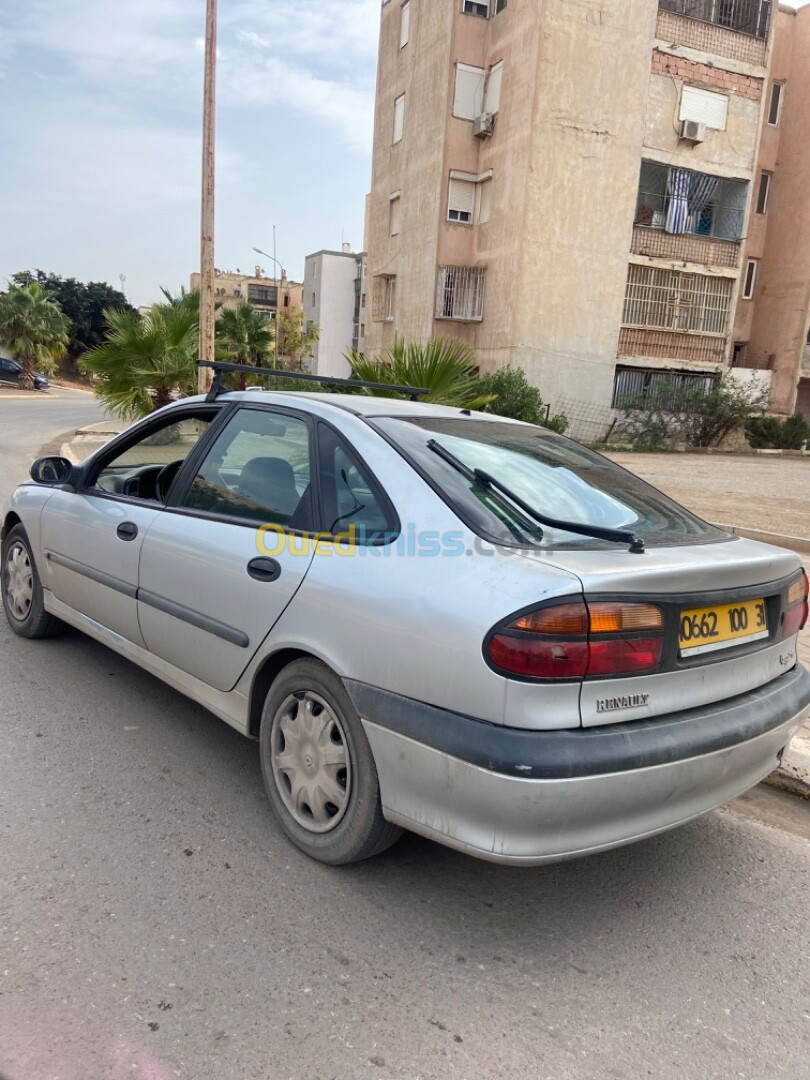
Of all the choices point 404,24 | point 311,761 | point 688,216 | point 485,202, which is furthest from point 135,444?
point 404,24

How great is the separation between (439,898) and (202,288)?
40.3 feet

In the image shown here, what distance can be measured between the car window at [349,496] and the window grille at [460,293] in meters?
23.7

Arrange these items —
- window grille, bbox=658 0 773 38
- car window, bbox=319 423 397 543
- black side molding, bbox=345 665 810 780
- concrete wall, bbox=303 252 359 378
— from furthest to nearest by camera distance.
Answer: concrete wall, bbox=303 252 359 378 → window grille, bbox=658 0 773 38 → car window, bbox=319 423 397 543 → black side molding, bbox=345 665 810 780

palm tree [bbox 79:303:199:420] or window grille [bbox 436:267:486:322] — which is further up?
window grille [bbox 436:267:486:322]

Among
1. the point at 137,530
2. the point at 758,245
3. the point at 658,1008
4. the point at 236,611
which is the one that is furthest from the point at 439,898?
the point at 758,245

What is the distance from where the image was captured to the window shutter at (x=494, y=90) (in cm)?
2466

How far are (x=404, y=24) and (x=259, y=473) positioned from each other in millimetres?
→ 30497

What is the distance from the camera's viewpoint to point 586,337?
25.0 m

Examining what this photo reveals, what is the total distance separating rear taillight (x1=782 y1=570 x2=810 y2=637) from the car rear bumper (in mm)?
492

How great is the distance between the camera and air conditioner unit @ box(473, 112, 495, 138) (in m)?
24.6

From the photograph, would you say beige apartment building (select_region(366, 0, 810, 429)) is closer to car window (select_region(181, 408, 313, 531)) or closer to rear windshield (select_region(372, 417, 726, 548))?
rear windshield (select_region(372, 417, 726, 548))

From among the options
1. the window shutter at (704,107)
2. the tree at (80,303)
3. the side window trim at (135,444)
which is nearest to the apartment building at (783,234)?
the window shutter at (704,107)

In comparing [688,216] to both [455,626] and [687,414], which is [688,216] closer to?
[687,414]

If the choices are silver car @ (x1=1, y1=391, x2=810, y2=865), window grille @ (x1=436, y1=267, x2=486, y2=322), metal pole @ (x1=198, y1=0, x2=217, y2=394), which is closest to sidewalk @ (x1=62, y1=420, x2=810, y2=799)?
silver car @ (x1=1, y1=391, x2=810, y2=865)
